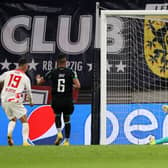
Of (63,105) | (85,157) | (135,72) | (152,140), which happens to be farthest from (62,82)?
(85,157)

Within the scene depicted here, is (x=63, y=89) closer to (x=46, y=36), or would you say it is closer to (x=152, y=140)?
(x=152, y=140)

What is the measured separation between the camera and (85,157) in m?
7.22

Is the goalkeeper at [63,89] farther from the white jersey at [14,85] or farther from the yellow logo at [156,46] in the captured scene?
the yellow logo at [156,46]

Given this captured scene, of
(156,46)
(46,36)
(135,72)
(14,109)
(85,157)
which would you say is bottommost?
(85,157)

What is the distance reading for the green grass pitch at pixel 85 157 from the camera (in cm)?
647

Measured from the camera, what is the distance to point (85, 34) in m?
12.2

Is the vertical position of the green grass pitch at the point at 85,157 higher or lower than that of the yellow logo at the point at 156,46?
lower

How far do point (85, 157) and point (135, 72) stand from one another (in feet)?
17.1

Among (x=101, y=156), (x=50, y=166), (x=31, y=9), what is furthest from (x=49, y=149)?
(x=31, y=9)

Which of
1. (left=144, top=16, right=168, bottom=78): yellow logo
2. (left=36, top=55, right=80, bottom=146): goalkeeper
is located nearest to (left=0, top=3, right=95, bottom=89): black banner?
(left=144, top=16, right=168, bottom=78): yellow logo

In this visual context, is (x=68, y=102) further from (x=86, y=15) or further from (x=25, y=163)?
(x=25, y=163)

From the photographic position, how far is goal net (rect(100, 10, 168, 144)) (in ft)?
39.4

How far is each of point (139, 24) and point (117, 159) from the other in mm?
5524

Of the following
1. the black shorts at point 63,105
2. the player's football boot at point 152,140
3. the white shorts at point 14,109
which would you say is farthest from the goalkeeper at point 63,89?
the player's football boot at point 152,140
